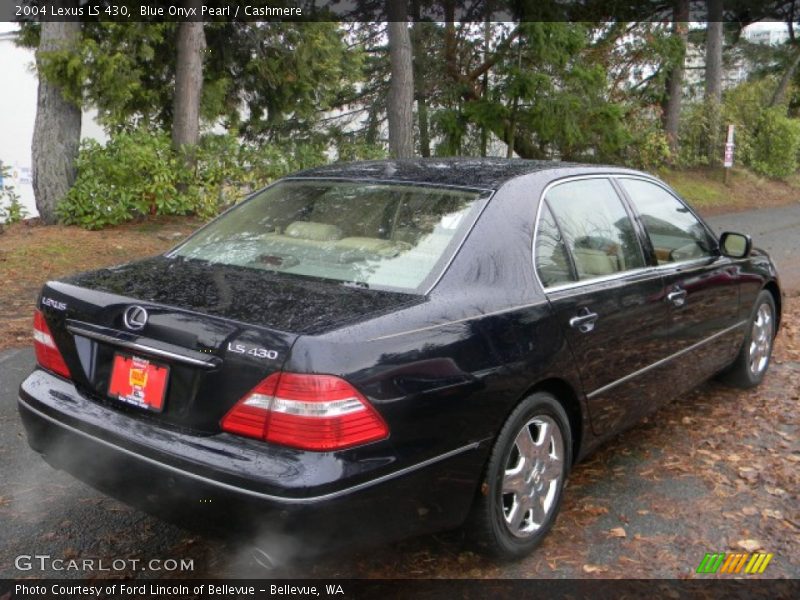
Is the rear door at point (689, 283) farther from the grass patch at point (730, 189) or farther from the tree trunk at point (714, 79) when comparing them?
the tree trunk at point (714, 79)

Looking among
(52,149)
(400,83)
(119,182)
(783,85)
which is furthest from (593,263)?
(783,85)

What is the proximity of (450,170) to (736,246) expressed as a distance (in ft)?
7.19

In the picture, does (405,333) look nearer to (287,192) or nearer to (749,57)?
(287,192)

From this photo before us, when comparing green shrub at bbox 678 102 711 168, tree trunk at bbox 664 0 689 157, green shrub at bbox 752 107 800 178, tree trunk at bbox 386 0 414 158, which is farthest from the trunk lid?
green shrub at bbox 752 107 800 178

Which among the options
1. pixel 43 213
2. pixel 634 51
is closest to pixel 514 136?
pixel 634 51

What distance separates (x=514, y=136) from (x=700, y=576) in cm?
1460

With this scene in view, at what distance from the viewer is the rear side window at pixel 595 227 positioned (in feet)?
12.4

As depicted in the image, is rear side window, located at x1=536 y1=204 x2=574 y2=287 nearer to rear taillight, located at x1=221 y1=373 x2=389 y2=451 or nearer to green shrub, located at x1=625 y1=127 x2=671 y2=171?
rear taillight, located at x1=221 y1=373 x2=389 y2=451

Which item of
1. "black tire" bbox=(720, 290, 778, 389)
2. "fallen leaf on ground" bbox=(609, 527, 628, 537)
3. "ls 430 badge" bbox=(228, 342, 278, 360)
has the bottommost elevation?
"fallen leaf on ground" bbox=(609, 527, 628, 537)

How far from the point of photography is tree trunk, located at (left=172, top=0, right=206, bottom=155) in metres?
11.8

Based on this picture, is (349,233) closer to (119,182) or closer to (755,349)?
(755,349)

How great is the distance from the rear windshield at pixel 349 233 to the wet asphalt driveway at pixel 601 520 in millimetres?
1078

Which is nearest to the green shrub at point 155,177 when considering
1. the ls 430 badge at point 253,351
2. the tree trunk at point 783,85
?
the ls 430 badge at point 253,351

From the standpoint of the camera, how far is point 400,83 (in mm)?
13844
